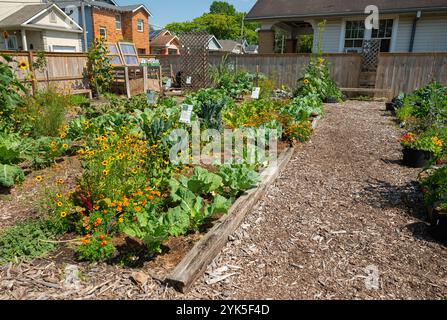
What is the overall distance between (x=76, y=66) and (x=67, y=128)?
830cm

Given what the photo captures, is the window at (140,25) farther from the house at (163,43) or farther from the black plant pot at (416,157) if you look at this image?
the black plant pot at (416,157)

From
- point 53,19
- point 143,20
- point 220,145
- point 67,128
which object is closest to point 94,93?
point 67,128

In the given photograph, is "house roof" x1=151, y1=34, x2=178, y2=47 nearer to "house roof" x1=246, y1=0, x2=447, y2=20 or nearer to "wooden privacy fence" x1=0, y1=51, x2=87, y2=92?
"house roof" x1=246, y1=0, x2=447, y2=20

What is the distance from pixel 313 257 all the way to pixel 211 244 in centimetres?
86

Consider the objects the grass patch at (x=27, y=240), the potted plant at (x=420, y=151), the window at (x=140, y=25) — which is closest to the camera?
the grass patch at (x=27, y=240)

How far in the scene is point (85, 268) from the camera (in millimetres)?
2424

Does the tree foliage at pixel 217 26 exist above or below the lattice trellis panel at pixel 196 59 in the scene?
above

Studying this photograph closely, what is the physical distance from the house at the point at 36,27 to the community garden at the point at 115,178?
21100 millimetres

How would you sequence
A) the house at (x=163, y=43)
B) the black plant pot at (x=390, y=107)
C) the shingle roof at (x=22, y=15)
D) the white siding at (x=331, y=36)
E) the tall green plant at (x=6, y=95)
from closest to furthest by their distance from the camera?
the tall green plant at (x=6, y=95), the black plant pot at (x=390, y=107), the white siding at (x=331, y=36), the shingle roof at (x=22, y=15), the house at (x=163, y=43)

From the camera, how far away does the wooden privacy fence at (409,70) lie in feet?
37.4

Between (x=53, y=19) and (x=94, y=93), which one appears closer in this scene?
(x=94, y=93)

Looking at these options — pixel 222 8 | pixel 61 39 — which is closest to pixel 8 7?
pixel 61 39

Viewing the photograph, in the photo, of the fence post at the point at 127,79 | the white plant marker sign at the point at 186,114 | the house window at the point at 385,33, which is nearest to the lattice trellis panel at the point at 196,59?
the fence post at the point at 127,79
